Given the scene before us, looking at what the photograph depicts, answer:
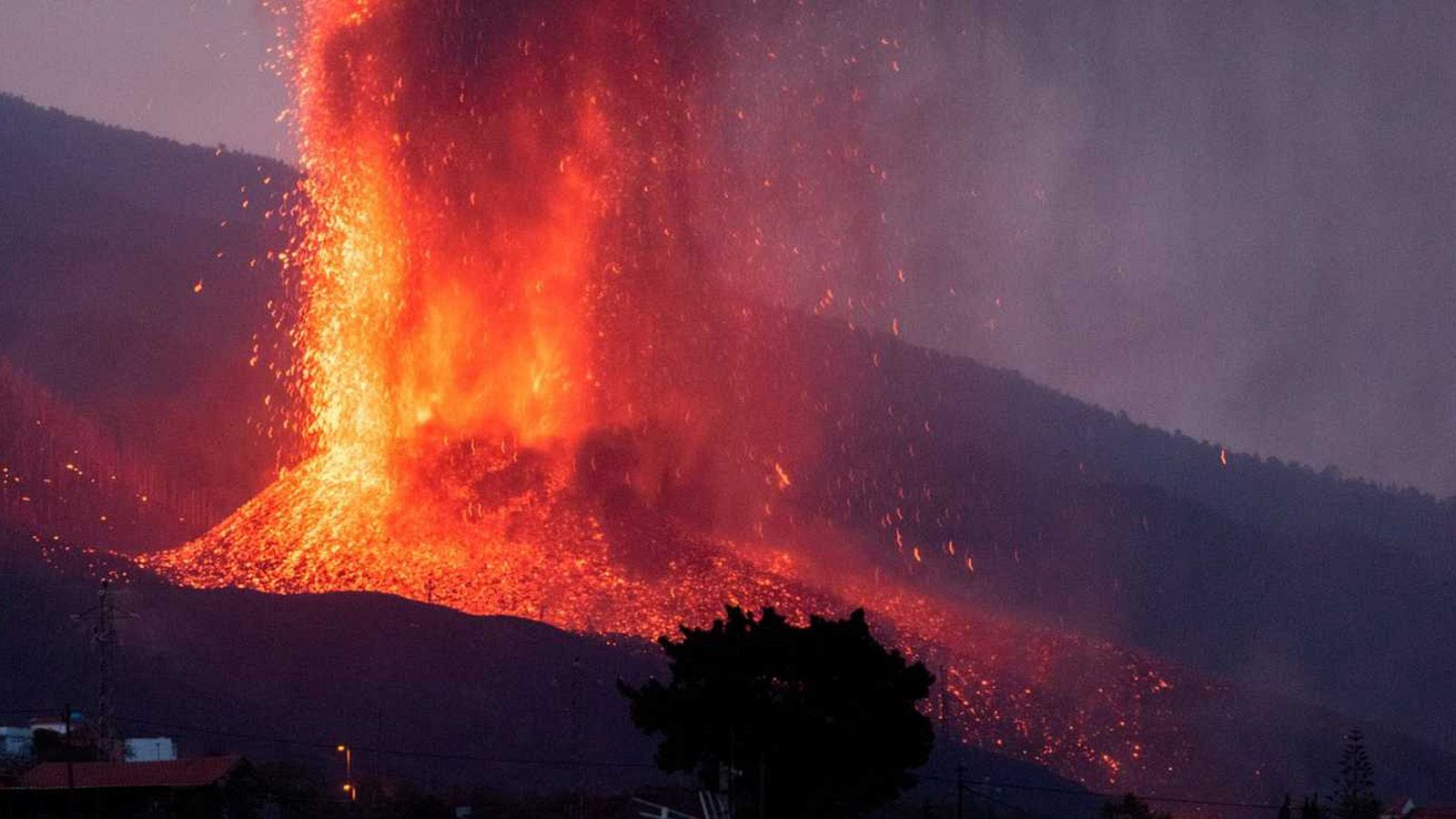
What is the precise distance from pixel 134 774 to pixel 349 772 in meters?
32.4

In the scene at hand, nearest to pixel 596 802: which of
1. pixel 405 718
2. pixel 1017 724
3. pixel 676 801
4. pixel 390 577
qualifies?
pixel 676 801

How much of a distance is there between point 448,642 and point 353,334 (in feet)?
76.3

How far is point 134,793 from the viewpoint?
281 feet

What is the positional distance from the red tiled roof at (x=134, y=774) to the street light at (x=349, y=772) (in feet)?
48.9

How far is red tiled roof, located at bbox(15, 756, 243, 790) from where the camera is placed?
85.2 metres

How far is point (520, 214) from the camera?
6437 inches

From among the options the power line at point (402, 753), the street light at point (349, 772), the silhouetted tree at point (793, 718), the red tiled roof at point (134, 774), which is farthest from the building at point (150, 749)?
the silhouetted tree at point (793, 718)

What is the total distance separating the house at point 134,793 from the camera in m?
84.6

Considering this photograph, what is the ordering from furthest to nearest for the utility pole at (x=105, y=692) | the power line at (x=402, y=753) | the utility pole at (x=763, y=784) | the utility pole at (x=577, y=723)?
the power line at (x=402, y=753)
the utility pole at (x=577, y=723)
the utility pole at (x=105, y=692)
the utility pole at (x=763, y=784)

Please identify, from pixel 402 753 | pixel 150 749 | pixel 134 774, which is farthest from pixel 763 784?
pixel 402 753

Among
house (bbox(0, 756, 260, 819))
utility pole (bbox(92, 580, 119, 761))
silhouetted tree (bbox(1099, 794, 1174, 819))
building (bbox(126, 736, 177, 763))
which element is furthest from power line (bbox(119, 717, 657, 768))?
house (bbox(0, 756, 260, 819))

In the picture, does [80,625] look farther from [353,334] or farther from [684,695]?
[684,695]

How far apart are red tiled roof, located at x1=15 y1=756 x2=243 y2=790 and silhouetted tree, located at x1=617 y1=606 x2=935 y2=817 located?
21948 mm

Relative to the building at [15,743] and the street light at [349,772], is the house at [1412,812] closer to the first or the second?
the street light at [349,772]
